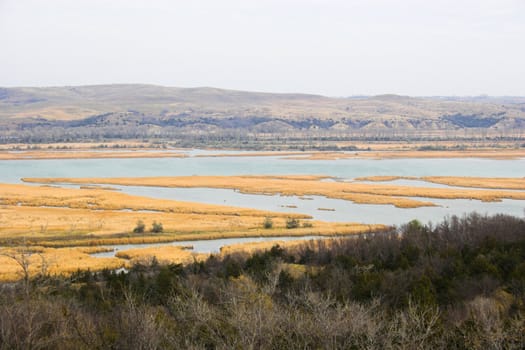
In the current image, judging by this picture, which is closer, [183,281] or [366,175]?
[183,281]

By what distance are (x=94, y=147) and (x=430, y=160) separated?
203 ft

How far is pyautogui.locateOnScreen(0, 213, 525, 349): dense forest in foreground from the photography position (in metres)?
12.8

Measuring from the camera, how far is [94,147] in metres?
120

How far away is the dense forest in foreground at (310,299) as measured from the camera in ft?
42.0

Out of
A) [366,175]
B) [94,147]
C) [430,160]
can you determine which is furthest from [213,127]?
[366,175]

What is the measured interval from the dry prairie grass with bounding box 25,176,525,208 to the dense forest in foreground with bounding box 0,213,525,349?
1749cm

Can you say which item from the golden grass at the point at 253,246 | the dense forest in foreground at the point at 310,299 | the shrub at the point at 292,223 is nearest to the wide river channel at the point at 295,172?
the golden grass at the point at 253,246

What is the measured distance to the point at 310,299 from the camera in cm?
1633

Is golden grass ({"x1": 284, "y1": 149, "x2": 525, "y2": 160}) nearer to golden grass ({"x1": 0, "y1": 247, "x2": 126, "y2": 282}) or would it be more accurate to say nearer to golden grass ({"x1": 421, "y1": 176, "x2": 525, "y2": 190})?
golden grass ({"x1": 421, "y1": 176, "x2": 525, "y2": 190})

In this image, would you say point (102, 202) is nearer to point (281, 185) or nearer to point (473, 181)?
point (281, 185)

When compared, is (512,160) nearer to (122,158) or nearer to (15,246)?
(122,158)

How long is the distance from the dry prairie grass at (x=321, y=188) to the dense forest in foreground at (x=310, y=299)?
57.4ft

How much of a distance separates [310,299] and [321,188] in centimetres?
4122

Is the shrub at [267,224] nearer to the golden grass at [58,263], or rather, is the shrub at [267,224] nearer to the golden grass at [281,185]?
the golden grass at [58,263]
